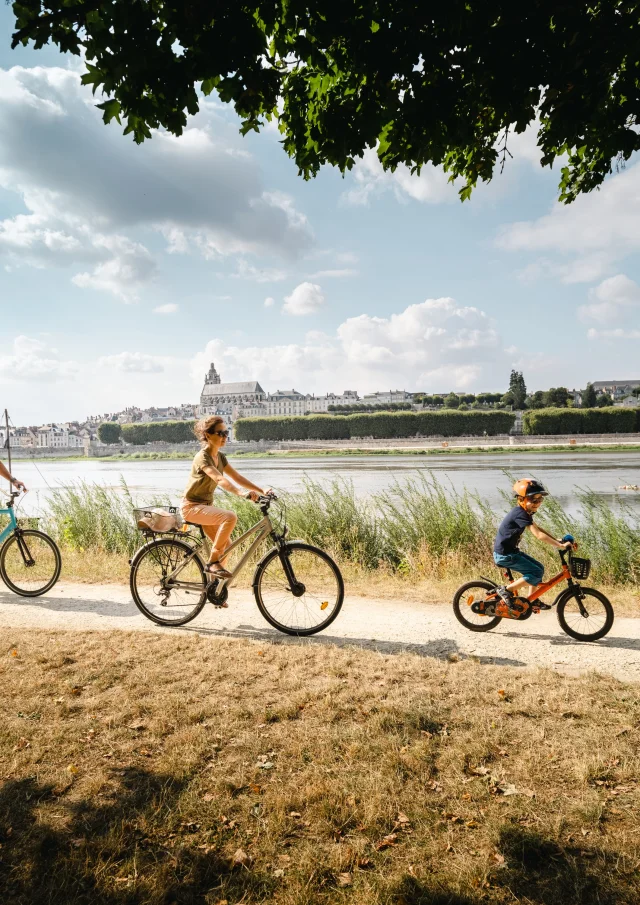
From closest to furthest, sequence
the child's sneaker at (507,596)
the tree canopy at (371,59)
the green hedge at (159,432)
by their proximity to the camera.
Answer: the tree canopy at (371,59)
the child's sneaker at (507,596)
the green hedge at (159,432)

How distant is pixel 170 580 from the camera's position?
6.39 meters

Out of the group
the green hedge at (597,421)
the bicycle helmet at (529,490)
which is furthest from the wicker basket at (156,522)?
the green hedge at (597,421)

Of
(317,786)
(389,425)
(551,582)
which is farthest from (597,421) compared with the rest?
(317,786)

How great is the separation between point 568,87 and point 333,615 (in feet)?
15.8

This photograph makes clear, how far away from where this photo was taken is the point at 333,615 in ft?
19.7

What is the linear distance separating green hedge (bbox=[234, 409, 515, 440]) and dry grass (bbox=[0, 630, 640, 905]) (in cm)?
10721

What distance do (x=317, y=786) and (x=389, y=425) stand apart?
4362 inches

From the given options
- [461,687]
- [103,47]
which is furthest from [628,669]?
[103,47]

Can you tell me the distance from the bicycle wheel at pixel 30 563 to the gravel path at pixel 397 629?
9.0 inches

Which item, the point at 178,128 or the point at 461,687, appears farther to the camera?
the point at 461,687

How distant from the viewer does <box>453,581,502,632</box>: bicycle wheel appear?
609 cm

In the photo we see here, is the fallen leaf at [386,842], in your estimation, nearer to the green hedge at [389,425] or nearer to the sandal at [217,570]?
the sandal at [217,570]

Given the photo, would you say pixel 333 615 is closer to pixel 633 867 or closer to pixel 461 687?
pixel 461 687

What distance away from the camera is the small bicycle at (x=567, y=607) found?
18.6 ft
